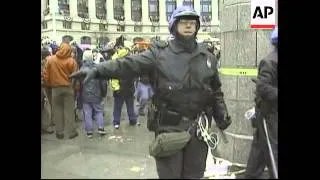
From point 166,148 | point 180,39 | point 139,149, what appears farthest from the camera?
point 139,149

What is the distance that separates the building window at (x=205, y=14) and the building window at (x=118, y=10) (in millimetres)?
397

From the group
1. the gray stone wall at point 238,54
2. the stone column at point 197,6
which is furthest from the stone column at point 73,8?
the gray stone wall at point 238,54

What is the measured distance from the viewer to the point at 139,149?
240cm

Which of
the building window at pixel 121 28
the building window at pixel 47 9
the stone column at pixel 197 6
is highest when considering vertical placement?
the stone column at pixel 197 6

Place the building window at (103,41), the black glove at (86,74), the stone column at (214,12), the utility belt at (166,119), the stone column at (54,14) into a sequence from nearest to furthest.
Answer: the black glove at (86,74) < the utility belt at (166,119) < the stone column at (54,14) < the building window at (103,41) < the stone column at (214,12)

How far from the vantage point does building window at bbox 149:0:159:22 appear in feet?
8.38

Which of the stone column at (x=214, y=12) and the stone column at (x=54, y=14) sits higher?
the stone column at (x=214, y=12)

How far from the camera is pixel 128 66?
6.85 feet

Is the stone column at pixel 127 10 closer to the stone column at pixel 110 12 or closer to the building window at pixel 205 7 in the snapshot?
the stone column at pixel 110 12

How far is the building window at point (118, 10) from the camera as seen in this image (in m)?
A: 2.56

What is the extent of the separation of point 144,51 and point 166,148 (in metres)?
0.47

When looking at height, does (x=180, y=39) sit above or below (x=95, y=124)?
above
